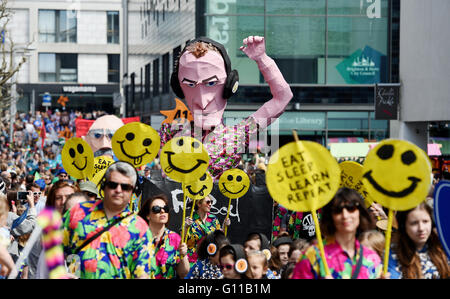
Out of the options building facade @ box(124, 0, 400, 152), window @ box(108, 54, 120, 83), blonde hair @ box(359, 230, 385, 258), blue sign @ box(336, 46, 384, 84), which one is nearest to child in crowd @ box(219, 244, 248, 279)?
blonde hair @ box(359, 230, 385, 258)

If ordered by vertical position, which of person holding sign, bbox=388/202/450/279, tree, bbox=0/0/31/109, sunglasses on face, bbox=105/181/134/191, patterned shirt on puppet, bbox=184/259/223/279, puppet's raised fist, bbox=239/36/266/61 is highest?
tree, bbox=0/0/31/109

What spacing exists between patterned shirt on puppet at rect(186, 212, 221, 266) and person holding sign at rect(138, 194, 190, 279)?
4.65 ft

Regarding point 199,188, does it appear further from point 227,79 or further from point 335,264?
point 335,264

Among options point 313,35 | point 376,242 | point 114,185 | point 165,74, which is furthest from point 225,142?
point 165,74

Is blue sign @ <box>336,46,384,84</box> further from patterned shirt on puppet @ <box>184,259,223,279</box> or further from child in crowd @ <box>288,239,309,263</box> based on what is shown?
patterned shirt on puppet @ <box>184,259,223,279</box>

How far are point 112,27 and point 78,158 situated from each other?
44588mm

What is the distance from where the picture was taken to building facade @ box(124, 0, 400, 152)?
2272 cm

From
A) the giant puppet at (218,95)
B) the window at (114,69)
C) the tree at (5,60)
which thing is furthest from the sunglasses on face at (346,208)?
the window at (114,69)

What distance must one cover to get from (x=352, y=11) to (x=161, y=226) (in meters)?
19.0

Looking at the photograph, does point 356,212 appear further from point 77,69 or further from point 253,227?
point 77,69

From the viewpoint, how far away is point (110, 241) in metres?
4.35

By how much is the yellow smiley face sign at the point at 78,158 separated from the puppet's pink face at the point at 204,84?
1.35 metres

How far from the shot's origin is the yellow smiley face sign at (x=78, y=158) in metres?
7.06
